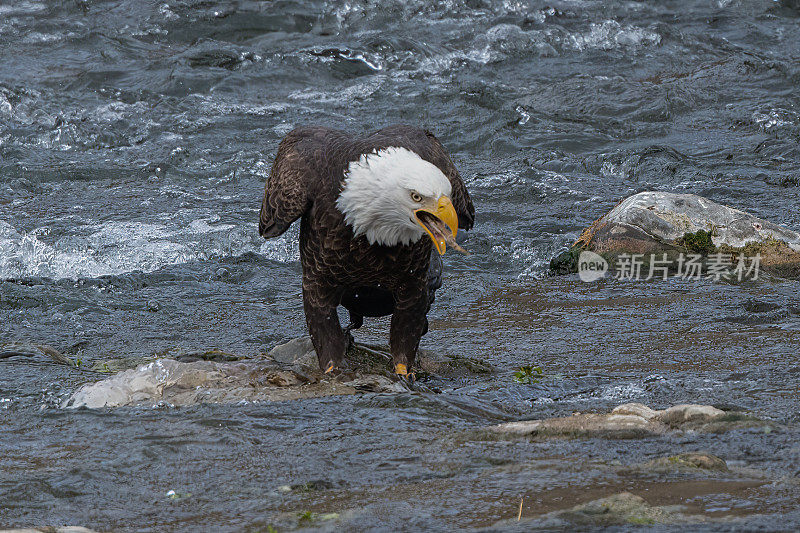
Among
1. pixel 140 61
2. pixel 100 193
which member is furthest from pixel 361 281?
pixel 140 61

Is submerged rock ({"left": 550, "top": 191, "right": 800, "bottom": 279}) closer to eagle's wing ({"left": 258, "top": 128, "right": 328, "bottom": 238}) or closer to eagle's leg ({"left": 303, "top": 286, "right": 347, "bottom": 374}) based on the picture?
eagle's leg ({"left": 303, "top": 286, "right": 347, "bottom": 374})

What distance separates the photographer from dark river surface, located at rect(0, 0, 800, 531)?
3535 millimetres

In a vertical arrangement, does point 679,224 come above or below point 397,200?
below

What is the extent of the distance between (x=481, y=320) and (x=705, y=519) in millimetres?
4035

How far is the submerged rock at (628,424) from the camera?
3766mm

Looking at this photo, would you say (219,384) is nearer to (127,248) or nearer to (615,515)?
(615,515)

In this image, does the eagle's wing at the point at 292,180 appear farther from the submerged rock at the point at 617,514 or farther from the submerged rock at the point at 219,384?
the submerged rock at the point at 617,514

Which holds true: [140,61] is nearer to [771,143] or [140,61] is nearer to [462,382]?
[771,143]

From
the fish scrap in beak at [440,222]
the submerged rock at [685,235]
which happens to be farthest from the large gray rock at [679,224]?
the fish scrap in beak at [440,222]

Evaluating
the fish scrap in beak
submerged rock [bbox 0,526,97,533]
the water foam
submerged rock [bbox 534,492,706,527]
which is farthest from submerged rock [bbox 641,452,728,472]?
the water foam

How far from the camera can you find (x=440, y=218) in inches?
175

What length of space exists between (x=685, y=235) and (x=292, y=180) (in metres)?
3.48

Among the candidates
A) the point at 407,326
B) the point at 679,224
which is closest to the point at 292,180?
the point at 407,326

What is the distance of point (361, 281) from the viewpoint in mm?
5250
